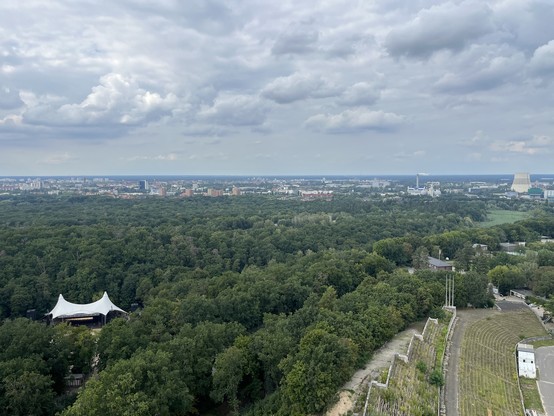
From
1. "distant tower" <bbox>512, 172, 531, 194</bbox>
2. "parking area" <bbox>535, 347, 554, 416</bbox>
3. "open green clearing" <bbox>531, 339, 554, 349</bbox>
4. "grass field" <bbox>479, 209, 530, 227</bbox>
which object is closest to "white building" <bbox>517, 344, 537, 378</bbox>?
"parking area" <bbox>535, 347, 554, 416</bbox>

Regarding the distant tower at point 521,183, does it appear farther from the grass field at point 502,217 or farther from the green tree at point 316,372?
the green tree at point 316,372

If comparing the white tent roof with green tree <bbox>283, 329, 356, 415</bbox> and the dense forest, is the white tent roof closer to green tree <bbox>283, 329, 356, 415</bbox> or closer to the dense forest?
the dense forest

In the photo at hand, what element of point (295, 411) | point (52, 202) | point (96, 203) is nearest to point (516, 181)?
point (96, 203)

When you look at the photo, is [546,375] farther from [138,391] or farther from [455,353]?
[138,391]

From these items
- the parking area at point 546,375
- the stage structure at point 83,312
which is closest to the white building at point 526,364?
the parking area at point 546,375

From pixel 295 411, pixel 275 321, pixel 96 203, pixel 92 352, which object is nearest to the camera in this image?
pixel 295 411

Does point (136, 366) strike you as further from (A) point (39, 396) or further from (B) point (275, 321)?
(B) point (275, 321)
